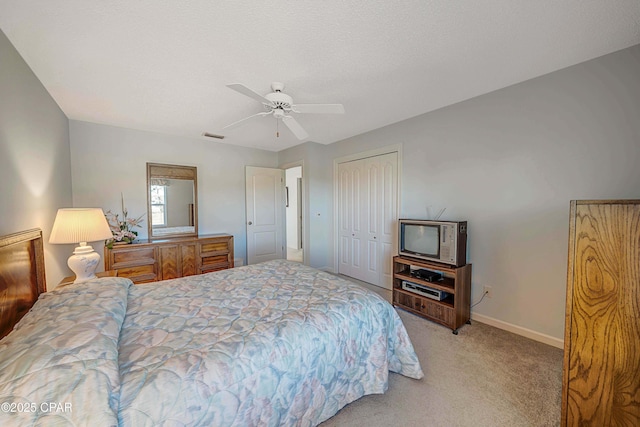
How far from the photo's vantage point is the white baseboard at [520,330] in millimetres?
2162

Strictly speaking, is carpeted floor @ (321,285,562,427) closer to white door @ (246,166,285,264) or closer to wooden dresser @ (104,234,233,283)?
wooden dresser @ (104,234,233,283)

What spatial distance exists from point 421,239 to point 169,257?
11.1 ft

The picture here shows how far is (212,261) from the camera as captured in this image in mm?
3789

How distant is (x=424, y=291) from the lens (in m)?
2.70

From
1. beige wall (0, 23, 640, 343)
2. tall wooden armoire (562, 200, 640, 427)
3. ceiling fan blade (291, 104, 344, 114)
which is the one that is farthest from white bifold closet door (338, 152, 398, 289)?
tall wooden armoire (562, 200, 640, 427)

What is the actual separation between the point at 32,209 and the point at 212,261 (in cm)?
218

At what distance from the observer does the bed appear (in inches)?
30.5

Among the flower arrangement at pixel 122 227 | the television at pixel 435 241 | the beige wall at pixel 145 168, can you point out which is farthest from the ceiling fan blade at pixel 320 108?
the flower arrangement at pixel 122 227

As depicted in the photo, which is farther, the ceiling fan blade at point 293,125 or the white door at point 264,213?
the white door at point 264,213

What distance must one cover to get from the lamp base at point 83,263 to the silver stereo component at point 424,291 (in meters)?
3.07

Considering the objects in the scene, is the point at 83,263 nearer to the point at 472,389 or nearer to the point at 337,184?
the point at 472,389

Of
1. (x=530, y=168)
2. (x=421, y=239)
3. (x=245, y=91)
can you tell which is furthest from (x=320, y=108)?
(x=530, y=168)

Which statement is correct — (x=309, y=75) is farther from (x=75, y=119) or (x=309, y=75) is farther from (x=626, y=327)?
(x=75, y=119)

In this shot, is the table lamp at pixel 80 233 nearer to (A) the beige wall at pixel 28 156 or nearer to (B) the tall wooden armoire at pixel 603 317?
(A) the beige wall at pixel 28 156
